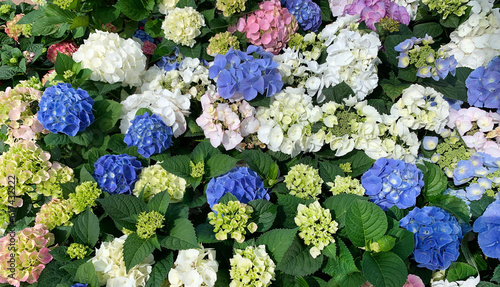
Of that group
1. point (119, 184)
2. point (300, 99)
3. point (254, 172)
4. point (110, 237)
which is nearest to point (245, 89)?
point (300, 99)

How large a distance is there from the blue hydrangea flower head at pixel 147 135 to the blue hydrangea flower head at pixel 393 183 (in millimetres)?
954

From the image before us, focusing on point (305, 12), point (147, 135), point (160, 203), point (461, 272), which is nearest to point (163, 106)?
point (147, 135)

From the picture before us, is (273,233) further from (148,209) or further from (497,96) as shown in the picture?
(497,96)

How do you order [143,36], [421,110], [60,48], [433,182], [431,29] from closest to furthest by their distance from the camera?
[433,182] < [421,110] < [431,29] < [60,48] < [143,36]

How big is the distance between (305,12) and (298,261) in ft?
5.13

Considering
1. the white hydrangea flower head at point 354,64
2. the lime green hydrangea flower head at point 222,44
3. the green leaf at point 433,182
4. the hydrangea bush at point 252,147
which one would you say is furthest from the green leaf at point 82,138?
the green leaf at point 433,182

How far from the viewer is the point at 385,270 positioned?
1290mm

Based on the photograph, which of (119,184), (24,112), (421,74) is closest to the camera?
(119,184)

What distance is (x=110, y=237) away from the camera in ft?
4.72

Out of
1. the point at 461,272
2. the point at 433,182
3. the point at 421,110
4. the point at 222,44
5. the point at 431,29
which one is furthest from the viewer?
the point at 431,29

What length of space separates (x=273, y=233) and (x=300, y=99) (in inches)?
29.1

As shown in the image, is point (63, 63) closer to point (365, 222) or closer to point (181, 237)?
point (181, 237)

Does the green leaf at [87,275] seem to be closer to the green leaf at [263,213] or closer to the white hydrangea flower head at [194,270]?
the white hydrangea flower head at [194,270]

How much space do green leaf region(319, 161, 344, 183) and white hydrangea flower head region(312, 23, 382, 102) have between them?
0.40 meters
